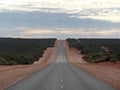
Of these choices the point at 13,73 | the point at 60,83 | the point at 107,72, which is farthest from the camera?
the point at 107,72

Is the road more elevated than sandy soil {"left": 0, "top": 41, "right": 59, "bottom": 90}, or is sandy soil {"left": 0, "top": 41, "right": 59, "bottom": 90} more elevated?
the road

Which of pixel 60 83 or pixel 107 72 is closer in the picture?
pixel 60 83

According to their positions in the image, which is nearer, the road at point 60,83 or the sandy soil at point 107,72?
the road at point 60,83

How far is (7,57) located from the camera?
85875mm

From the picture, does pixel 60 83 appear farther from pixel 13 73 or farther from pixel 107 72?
pixel 107 72

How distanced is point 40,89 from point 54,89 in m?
0.85

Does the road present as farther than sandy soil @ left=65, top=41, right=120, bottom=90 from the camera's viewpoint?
No

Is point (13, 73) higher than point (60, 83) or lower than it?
lower

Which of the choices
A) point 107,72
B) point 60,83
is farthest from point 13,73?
point 60,83

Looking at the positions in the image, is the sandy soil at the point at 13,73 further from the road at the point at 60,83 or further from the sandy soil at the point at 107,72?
the sandy soil at the point at 107,72

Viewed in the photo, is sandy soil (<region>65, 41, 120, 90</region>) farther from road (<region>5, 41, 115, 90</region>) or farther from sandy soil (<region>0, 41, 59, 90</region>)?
sandy soil (<region>0, 41, 59, 90</region>)

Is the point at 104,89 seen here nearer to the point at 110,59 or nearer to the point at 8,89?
the point at 8,89

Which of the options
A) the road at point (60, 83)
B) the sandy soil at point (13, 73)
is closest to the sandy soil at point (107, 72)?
the road at point (60, 83)

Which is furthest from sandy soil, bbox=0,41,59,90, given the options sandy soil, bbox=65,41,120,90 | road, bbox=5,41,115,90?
sandy soil, bbox=65,41,120,90
